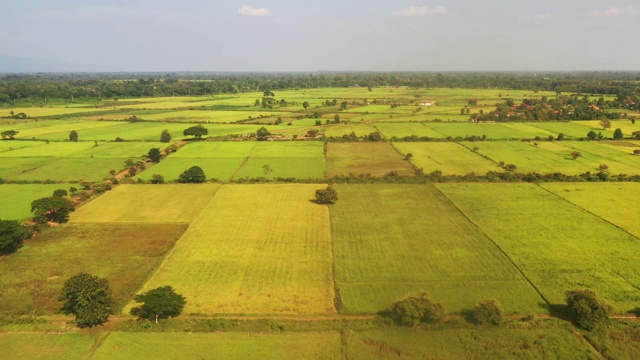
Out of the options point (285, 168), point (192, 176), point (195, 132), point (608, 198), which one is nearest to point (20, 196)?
point (192, 176)

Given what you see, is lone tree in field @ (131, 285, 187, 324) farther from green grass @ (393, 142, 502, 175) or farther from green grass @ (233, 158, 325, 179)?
green grass @ (393, 142, 502, 175)

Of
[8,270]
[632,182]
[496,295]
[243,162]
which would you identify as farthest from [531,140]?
[8,270]

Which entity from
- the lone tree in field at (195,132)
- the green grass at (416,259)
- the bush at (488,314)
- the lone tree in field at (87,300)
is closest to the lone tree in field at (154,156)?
the lone tree in field at (195,132)

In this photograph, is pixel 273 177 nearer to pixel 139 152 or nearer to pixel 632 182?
pixel 139 152

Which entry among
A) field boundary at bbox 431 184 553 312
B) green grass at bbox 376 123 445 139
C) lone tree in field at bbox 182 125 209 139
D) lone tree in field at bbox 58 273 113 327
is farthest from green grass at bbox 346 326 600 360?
lone tree in field at bbox 182 125 209 139

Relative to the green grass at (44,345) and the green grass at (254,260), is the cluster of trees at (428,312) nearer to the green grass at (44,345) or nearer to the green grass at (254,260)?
the green grass at (254,260)

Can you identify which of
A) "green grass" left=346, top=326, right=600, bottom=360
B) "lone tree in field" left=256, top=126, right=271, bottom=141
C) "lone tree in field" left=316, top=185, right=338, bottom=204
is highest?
"lone tree in field" left=256, top=126, right=271, bottom=141
